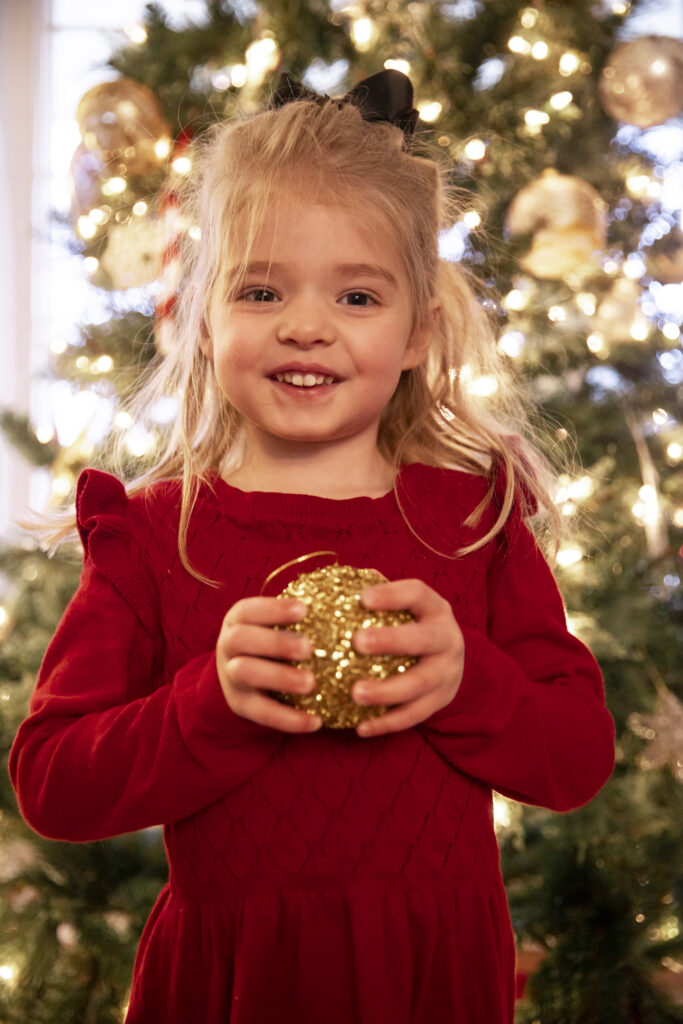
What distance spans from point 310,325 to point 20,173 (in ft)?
9.27

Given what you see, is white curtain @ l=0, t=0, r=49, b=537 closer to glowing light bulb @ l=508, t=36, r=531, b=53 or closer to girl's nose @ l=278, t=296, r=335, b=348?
glowing light bulb @ l=508, t=36, r=531, b=53

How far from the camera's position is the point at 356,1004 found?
80 centimetres

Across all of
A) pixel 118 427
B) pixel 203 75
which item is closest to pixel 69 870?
pixel 118 427

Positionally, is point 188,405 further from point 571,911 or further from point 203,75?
point 203,75

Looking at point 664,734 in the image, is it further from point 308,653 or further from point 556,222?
point 308,653

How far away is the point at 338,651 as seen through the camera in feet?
2.29

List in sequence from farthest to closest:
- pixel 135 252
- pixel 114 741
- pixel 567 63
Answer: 1. pixel 567 63
2. pixel 135 252
3. pixel 114 741

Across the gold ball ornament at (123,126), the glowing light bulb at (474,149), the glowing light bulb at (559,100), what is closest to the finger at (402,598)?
the glowing light bulb at (474,149)

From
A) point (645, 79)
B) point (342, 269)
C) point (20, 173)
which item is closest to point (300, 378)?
point (342, 269)

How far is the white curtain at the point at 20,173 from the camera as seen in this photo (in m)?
3.24

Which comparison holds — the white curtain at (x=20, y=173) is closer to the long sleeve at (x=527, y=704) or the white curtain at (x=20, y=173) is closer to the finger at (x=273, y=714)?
the long sleeve at (x=527, y=704)

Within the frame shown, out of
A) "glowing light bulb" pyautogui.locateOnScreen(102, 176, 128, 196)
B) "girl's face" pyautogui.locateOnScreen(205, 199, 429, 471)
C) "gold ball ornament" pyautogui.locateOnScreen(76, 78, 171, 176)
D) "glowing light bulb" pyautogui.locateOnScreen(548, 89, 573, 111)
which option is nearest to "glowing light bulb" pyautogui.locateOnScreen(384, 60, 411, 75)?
"glowing light bulb" pyautogui.locateOnScreen(548, 89, 573, 111)

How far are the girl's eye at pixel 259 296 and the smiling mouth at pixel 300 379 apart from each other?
71 millimetres

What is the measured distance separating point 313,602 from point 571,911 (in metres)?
1.20
